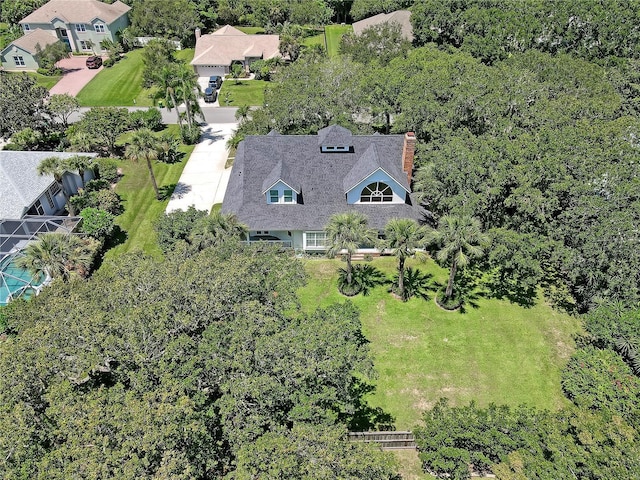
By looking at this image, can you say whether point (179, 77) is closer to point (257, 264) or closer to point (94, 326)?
point (257, 264)

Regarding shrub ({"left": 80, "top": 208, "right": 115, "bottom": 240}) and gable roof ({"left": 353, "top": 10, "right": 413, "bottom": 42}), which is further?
gable roof ({"left": 353, "top": 10, "right": 413, "bottom": 42})

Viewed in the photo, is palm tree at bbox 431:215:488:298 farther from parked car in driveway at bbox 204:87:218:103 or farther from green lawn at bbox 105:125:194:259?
parked car in driveway at bbox 204:87:218:103

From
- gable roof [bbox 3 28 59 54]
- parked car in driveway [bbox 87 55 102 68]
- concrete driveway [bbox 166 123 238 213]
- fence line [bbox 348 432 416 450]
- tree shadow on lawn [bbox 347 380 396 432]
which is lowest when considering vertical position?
tree shadow on lawn [bbox 347 380 396 432]

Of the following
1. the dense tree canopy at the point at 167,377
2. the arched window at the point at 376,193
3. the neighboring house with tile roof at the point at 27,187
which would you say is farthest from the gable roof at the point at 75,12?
the dense tree canopy at the point at 167,377

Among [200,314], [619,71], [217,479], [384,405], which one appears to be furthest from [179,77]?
[619,71]

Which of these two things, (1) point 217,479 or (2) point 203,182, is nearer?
(1) point 217,479

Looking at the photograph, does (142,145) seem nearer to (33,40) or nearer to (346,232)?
(346,232)

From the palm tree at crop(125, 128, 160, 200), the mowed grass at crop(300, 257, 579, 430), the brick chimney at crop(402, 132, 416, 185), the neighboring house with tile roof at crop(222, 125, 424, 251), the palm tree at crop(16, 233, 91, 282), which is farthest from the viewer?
the palm tree at crop(125, 128, 160, 200)

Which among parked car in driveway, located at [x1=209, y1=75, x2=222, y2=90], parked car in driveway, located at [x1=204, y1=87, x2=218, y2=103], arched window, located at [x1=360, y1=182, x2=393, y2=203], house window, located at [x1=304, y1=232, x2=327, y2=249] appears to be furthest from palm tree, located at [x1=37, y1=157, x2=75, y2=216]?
parked car in driveway, located at [x1=209, y1=75, x2=222, y2=90]
